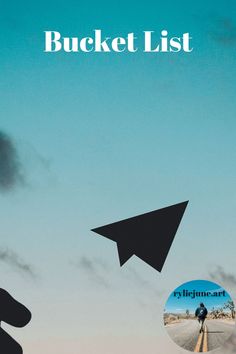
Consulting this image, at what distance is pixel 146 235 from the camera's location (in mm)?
22234

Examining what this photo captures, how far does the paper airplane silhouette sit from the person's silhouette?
3.09 meters

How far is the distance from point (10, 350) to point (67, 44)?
8.80 m

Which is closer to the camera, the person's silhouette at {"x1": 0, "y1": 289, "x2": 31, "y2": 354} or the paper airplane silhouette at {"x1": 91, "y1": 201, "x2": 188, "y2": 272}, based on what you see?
the paper airplane silhouette at {"x1": 91, "y1": 201, "x2": 188, "y2": 272}

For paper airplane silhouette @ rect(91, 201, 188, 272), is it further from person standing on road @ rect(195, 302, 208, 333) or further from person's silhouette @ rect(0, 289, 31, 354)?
person's silhouette @ rect(0, 289, 31, 354)

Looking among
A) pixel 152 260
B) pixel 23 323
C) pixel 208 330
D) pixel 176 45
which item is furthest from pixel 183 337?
pixel 176 45

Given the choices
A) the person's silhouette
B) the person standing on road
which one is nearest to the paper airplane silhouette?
the person standing on road

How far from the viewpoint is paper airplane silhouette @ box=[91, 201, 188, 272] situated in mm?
22141

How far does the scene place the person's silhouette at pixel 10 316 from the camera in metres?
22.6

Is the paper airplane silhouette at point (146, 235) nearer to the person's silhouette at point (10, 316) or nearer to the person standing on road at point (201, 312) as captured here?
the person standing on road at point (201, 312)

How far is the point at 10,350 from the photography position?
2291cm

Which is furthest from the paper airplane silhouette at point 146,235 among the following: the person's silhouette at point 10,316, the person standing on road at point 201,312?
the person's silhouette at point 10,316

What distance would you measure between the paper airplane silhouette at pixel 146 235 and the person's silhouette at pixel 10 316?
3091mm

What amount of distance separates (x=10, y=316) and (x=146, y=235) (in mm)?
4480

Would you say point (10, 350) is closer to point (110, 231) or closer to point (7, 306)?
point (7, 306)
